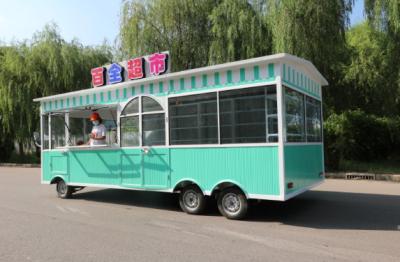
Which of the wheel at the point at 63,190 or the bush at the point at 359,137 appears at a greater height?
the bush at the point at 359,137

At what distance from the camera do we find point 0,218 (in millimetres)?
8031

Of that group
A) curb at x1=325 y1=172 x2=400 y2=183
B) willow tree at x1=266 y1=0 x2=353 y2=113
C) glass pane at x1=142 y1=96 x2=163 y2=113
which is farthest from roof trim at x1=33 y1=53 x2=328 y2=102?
curb at x1=325 y1=172 x2=400 y2=183

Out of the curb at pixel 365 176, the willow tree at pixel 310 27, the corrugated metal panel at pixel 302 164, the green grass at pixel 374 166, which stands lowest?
the curb at pixel 365 176

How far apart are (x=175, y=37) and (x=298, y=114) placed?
9770 millimetres

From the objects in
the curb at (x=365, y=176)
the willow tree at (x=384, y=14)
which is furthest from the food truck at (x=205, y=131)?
the willow tree at (x=384, y=14)

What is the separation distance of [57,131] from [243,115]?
6.04 metres

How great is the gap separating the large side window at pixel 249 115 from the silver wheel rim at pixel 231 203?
3.45 ft

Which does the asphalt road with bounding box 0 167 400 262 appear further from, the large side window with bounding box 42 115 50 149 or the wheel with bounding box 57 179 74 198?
the large side window with bounding box 42 115 50 149

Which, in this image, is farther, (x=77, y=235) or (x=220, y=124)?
(x=220, y=124)

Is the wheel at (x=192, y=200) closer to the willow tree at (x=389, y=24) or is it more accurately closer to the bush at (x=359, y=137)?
the bush at (x=359, y=137)

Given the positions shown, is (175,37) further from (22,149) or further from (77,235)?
(22,149)

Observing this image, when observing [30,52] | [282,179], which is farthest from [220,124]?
[30,52]

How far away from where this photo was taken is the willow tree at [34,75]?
75.7 feet

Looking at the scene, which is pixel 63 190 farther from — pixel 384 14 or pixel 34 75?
pixel 34 75
